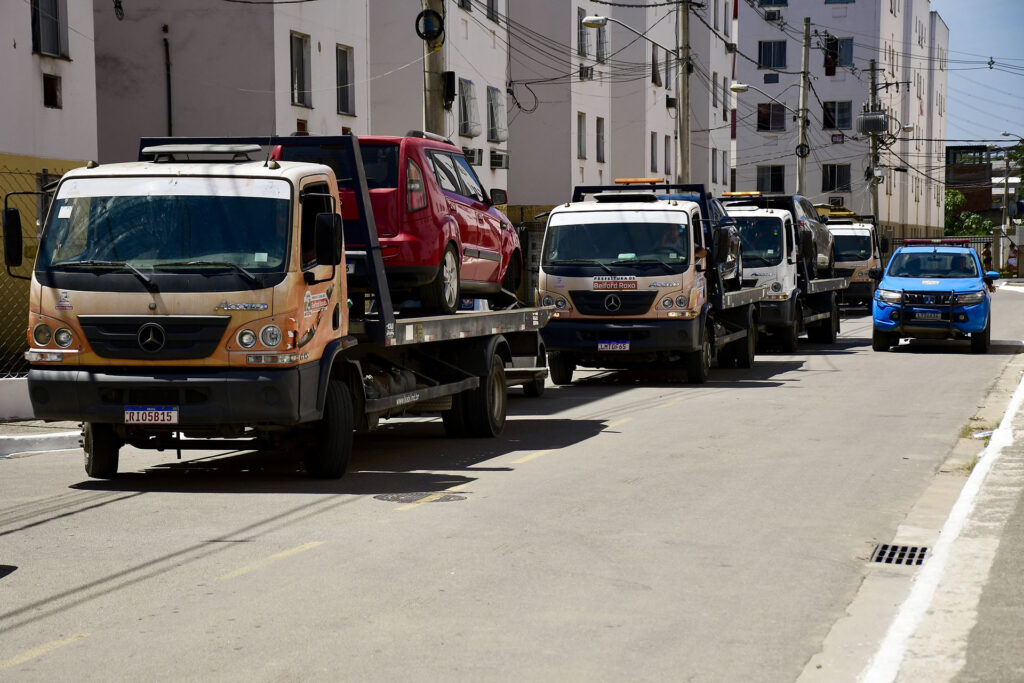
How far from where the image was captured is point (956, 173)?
142 meters

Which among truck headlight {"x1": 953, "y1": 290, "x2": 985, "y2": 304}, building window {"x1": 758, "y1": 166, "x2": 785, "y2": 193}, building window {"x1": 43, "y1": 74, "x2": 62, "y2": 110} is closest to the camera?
building window {"x1": 43, "y1": 74, "x2": 62, "y2": 110}

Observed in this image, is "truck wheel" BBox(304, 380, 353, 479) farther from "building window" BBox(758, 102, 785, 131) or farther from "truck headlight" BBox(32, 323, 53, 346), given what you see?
"building window" BBox(758, 102, 785, 131)

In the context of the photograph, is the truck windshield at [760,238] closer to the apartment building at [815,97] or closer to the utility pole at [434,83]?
the utility pole at [434,83]

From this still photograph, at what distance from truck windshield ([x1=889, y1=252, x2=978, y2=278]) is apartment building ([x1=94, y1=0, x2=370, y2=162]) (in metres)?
11.7

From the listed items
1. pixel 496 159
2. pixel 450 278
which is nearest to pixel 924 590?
pixel 450 278

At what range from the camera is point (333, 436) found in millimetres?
11070

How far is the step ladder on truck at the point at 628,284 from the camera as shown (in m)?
19.6

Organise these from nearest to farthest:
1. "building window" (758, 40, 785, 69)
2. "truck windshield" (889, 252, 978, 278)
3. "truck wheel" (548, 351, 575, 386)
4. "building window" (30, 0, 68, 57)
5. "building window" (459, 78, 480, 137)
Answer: "truck wheel" (548, 351, 575, 386), "building window" (30, 0, 68, 57), "truck windshield" (889, 252, 978, 278), "building window" (459, 78, 480, 137), "building window" (758, 40, 785, 69)

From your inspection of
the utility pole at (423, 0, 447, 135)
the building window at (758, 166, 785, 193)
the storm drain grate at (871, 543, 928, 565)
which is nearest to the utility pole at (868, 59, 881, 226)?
the building window at (758, 166, 785, 193)

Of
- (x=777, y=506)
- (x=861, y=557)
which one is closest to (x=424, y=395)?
(x=777, y=506)

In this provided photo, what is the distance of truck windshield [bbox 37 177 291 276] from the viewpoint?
10.5 m

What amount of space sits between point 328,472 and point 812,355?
17034mm

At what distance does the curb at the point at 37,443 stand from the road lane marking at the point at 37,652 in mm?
7777

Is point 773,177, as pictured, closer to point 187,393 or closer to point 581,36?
point 581,36
